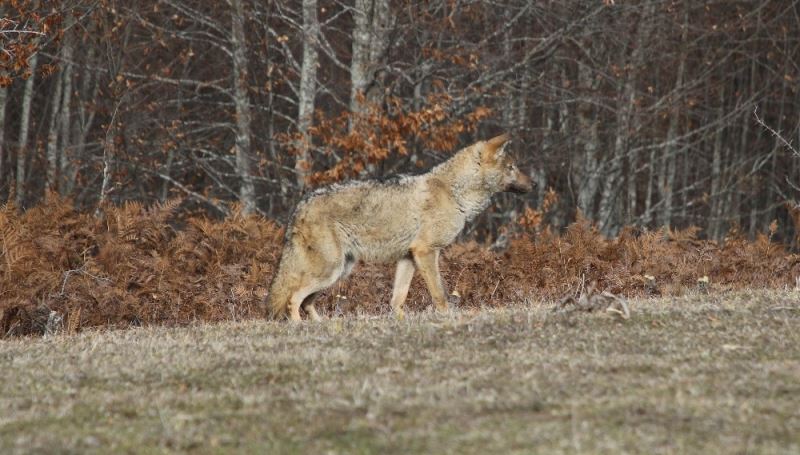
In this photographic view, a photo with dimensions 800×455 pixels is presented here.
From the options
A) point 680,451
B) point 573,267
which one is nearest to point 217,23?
point 573,267

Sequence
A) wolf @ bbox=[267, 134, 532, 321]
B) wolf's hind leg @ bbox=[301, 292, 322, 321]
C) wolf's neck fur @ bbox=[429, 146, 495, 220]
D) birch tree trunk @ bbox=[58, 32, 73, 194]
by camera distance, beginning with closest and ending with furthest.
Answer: wolf @ bbox=[267, 134, 532, 321], wolf's hind leg @ bbox=[301, 292, 322, 321], wolf's neck fur @ bbox=[429, 146, 495, 220], birch tree trunk @ bbox=[58, 32, 73, 194]

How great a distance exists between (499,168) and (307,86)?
7211 millimetres

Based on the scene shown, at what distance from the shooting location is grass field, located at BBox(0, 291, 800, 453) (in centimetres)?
628

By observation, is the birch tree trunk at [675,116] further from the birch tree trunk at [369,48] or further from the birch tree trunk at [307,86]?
the birch tree trunk at [307,86]

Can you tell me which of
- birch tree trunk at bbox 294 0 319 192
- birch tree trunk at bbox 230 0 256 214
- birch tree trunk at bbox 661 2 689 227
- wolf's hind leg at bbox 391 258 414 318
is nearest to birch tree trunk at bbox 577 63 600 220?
birch tree trunk at bbox 661 2 689 227

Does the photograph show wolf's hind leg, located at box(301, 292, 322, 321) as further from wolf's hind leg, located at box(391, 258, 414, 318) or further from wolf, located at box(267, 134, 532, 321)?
wolf's hind leg, located at box(391, 258, 414, 318)

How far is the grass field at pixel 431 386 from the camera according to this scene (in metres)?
6.28

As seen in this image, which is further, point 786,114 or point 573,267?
point 786,114

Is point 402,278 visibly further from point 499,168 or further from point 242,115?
point 242,115

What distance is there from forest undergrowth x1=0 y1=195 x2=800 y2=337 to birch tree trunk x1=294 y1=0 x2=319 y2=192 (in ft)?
9.81

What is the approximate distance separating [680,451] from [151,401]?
3.27m

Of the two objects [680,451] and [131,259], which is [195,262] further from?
[680,451]

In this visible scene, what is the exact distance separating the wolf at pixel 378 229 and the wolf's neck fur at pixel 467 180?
0.03ft

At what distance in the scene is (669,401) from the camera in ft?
22.5
